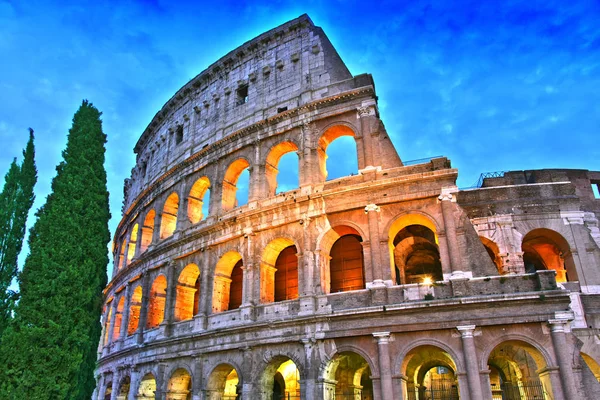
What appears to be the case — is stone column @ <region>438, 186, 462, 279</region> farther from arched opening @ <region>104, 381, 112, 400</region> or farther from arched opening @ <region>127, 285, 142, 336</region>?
arched opening @ <region>104, 381, 112, 400</region>

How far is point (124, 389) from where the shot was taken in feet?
64.7

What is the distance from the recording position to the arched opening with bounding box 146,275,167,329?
1950cm

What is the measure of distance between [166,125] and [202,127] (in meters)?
3.89

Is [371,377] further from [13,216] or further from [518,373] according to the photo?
[13,216]

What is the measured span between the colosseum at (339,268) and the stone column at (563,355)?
0.03m

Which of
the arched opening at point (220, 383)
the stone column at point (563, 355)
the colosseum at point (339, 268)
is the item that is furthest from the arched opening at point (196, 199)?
the stone column at point (563, 355)

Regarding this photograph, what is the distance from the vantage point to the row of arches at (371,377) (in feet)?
40.4

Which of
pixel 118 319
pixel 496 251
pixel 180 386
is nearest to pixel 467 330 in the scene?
pixel 496 251

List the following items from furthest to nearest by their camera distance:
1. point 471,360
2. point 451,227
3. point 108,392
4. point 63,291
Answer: point 108,392 < point 451,227 < point 471,360 < point 63,291

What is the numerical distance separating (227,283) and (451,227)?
28.0 feet

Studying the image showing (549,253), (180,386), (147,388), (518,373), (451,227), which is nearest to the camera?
(451,227)

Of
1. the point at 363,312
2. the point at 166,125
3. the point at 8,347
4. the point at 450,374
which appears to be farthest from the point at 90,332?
the point at 166,125

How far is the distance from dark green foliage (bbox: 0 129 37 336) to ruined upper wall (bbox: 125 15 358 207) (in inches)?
314

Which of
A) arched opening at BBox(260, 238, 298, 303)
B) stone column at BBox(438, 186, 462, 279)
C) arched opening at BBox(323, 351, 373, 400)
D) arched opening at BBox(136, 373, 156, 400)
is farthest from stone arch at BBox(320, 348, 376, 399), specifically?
arched opening at BBox(136, 373, 156, 400)
